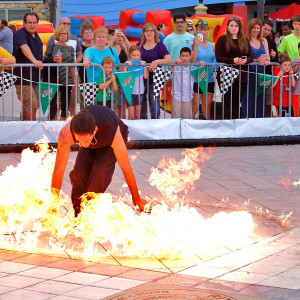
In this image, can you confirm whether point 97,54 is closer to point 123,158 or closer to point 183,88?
point 183,88

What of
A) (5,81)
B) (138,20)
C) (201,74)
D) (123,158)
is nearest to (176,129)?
(201,74)

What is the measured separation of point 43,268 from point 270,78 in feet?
25.4

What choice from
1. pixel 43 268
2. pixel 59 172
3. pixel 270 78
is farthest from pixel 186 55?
pixel 43 268

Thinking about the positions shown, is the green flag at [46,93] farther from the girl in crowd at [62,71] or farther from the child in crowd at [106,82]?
the child in crowd at [106,82]

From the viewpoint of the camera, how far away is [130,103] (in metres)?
12.6

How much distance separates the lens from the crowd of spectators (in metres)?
12.2

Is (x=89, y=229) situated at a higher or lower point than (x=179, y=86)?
lower

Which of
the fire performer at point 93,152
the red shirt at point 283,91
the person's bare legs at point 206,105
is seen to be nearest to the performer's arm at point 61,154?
the fire performer at point 93,152

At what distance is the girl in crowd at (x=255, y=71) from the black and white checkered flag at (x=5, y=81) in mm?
3778

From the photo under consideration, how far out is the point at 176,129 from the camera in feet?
42.2

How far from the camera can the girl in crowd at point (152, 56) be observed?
41.3ft

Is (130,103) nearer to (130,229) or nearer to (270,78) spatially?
(270,78)

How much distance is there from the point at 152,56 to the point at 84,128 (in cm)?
636

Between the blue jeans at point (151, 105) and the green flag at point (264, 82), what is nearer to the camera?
the blue jeans at point (151, 105)
